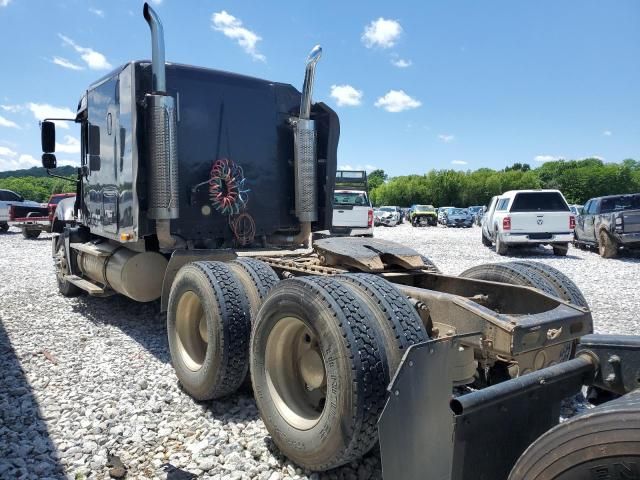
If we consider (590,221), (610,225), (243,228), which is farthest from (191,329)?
(590,221)

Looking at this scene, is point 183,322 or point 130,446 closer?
point 130,446

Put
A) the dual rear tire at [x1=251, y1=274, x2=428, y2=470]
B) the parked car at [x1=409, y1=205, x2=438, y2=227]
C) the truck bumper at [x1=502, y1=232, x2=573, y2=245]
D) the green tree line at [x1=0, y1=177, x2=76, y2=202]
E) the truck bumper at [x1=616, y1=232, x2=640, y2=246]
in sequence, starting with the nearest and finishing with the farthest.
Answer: the dual rear tire at [x1=251, y1=274, x2=428, y2=470], the truck bumper at [x1=616, y1=232, x2=640, y2=246], the truck bumper at [x1=502, y1=232, x2=573, y2=245], the parked car at [x1=409, y1=205, x2=438, y2=227], the green tree line at [x1=0, y1=177, x2=76, y2=202]

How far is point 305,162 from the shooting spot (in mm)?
6156

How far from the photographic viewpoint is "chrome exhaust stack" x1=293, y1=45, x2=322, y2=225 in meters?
6.04

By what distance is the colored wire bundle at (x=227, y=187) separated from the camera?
5.86 m

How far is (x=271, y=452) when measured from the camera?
3.26 m

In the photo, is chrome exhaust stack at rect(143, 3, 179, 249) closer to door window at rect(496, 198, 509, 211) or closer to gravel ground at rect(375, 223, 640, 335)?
gravel ground at rect(375, 223, 640, 335)

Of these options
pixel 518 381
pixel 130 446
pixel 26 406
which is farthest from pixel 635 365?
pixel 26 406

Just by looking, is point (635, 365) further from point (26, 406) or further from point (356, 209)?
point (356, 209)

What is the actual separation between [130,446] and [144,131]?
10.7 ft

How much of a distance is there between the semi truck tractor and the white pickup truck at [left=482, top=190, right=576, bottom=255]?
409 inches

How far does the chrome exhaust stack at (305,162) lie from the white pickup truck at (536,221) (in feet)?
34.7

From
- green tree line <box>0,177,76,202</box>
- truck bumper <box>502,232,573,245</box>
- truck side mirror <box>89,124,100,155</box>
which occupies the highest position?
green tree line <box>0,177,76,202</box>

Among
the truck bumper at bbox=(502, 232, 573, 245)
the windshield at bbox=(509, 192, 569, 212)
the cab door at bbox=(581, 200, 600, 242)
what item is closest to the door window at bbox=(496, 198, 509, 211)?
the windshield at bbox=(509, 192, 569, 212)
